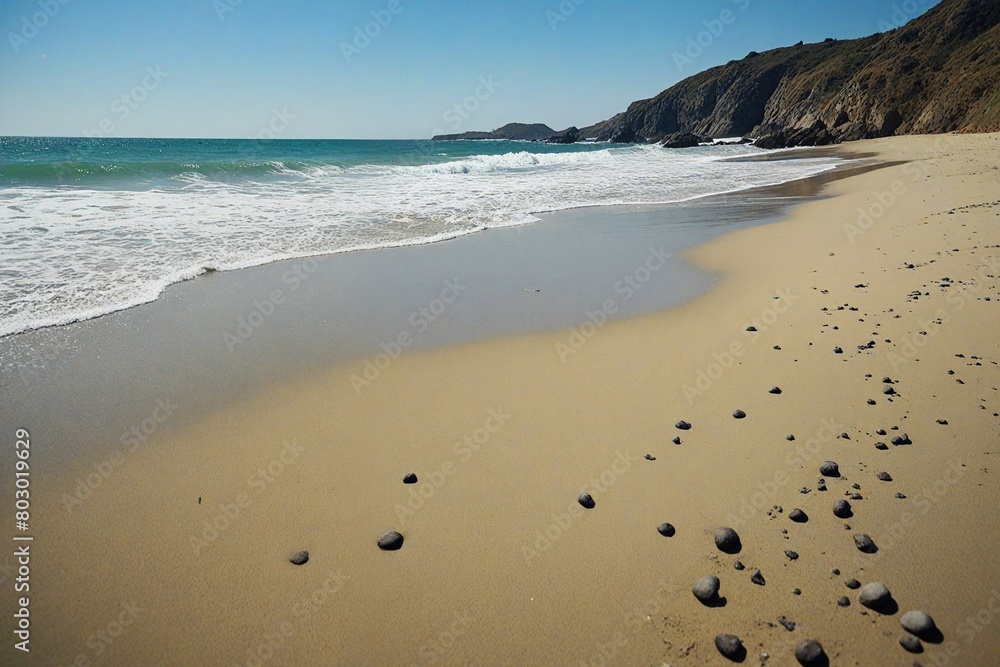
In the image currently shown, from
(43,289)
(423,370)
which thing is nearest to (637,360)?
(423,370)

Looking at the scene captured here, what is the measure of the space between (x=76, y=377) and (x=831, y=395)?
6730 mm

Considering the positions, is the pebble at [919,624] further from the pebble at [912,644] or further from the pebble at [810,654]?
the pebble at [810,654]

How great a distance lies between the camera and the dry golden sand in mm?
2305

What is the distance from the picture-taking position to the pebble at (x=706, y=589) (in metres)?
2.39

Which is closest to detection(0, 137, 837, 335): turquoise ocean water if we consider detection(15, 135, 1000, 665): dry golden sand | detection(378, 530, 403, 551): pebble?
detection(15, 135, 1000, 665): dry golden sand

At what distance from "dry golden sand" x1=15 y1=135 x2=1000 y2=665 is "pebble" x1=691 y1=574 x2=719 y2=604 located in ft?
0.11

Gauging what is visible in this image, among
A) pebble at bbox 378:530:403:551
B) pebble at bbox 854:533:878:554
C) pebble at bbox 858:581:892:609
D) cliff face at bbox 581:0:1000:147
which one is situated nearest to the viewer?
pebble at bbox 858:581:892:609

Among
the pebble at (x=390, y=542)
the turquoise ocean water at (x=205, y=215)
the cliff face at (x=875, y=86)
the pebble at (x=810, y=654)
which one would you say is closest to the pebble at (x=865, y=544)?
the pebble at (x=810, y=654)

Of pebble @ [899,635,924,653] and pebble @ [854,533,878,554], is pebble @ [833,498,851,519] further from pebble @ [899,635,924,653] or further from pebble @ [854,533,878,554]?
pebble @ [899,635,924,653]

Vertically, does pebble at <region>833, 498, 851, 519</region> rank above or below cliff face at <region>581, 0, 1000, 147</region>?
below

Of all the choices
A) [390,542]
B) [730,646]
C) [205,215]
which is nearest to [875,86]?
[205,215]

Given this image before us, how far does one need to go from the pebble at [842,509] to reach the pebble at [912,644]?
0.77m

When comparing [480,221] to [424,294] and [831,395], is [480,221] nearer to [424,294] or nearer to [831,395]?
[424,294]

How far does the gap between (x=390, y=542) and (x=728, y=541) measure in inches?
72.6
